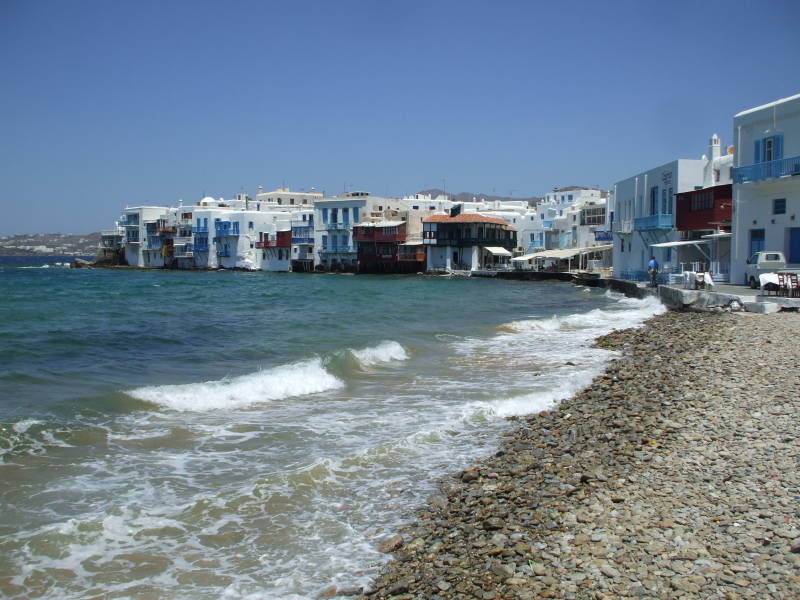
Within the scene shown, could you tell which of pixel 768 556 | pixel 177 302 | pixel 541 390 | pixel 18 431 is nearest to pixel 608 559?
pixel 768 556

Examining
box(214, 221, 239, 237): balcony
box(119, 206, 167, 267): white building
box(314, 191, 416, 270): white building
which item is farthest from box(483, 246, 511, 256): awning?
box(119, 206, 167, 267): white building

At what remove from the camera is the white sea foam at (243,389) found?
1320 centimetres

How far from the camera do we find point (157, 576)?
6410mm

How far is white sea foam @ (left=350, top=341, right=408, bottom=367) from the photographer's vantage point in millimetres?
18266

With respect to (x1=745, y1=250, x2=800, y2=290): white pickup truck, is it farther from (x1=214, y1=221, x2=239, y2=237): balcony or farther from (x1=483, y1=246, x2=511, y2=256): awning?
(x1=214, y1=221, x2=239, y2=237): balcony

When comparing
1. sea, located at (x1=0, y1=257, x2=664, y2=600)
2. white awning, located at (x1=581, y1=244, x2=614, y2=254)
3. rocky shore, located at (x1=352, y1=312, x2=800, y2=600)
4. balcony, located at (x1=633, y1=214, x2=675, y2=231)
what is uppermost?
balcony, located at (x1=633, y1=214, x2=675, y2=231)

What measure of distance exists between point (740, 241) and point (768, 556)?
25550 millimetres

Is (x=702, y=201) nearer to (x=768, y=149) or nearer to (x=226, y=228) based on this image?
(x=768, y=149)

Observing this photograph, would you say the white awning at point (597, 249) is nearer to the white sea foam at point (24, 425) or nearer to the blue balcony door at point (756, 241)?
the blue balcony door at point (756, 241)

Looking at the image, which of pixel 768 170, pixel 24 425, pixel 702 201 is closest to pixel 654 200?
pixel 702 201

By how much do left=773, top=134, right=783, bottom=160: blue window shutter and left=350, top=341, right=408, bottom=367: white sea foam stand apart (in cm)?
1705

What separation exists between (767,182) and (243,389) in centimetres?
2177

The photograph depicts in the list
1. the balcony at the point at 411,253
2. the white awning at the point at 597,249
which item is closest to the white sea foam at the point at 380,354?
the white awning at the point at 597,249

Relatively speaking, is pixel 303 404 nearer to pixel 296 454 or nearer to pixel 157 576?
pixel 296 454
